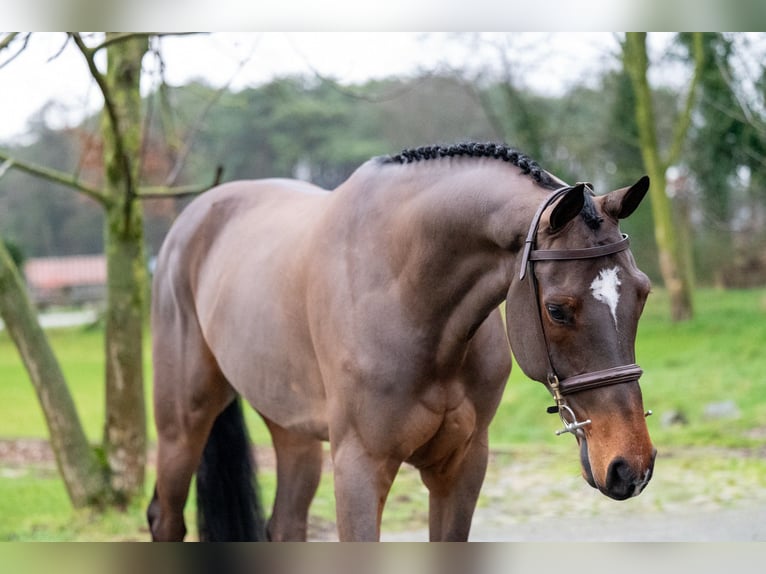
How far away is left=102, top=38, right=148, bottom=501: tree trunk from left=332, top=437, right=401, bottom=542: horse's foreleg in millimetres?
2649

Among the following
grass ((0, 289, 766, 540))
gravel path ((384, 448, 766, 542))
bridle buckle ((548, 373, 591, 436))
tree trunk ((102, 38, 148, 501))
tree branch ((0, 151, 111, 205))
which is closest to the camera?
bridle buckle ((548, 373, 591, 436))

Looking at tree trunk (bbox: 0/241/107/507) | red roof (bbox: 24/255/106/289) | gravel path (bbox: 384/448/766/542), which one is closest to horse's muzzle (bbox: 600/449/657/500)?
gravel path (bbox: 384/448/766/542)

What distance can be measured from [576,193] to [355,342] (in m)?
0.74

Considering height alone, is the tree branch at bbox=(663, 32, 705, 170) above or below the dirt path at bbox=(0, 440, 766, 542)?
above

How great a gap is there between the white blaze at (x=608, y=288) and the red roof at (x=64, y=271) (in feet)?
20.5

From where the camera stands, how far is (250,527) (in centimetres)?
330

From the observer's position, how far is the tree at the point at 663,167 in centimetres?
697

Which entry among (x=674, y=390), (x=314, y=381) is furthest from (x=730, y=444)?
(x=314, y=381)

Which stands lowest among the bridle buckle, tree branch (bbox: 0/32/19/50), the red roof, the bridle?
the red roof

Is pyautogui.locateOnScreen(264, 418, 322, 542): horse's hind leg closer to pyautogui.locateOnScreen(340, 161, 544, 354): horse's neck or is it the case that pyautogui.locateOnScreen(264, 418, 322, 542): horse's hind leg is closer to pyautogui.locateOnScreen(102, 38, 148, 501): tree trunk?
pyautogui.locateOnScreen(340, 161, 544, 354): horse's neck

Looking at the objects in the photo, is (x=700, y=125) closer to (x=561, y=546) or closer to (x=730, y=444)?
(x=730, y=444)

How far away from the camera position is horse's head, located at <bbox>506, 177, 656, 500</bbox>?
183cm

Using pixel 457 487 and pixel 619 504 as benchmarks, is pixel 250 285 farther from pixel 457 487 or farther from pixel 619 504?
pixel 619 504

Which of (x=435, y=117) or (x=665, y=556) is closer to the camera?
(x=665, y=556)
